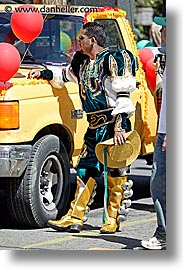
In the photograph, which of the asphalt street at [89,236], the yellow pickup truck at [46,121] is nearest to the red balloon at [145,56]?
the yellow pickup truck at [46,121]

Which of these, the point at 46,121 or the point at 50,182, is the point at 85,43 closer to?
the point at 46,121

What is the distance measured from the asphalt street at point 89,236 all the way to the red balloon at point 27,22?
1.62 m

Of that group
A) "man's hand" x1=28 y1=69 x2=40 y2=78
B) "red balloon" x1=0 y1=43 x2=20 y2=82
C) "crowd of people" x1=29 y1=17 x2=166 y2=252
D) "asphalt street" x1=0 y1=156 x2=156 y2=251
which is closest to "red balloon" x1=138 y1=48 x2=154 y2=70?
"crowd of people" x1=29 y1=17 x2=166 y2=252

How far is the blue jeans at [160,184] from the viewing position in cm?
777

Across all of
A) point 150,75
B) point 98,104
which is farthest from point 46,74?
point 150,75

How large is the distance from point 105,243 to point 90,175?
1.99ft

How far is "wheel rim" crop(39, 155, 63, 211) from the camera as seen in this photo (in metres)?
8.62

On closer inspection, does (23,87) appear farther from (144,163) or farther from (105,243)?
(144,163)

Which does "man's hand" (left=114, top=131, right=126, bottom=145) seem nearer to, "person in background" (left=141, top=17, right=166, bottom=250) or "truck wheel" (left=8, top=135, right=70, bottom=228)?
"person in background" (left=141, top=17, right=166, bottom=250)

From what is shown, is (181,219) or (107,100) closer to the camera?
(181,219)

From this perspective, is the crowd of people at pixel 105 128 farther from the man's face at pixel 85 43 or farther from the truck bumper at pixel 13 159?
the truck bumper at pixel 13 159

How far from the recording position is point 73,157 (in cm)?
893

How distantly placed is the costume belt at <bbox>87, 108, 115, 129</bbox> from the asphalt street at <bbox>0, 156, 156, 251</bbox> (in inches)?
36.1
